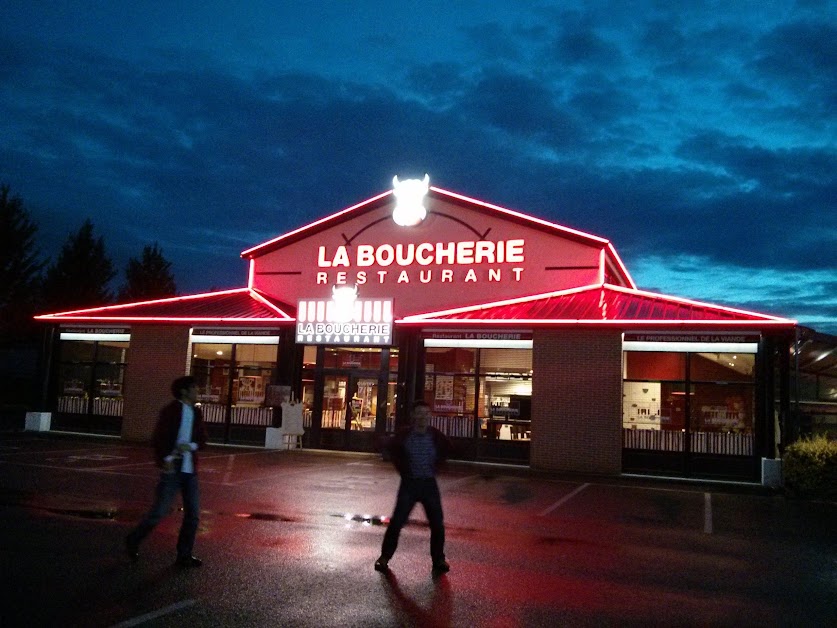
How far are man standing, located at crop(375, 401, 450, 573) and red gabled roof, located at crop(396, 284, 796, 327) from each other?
35.2 feet

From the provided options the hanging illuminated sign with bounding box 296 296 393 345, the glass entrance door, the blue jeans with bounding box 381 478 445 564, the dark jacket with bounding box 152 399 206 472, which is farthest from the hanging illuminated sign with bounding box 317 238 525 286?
the dark jacket with bounding box 152 399 206 472

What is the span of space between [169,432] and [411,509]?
8.36 ft

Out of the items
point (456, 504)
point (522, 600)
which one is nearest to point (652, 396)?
point (456, 504)

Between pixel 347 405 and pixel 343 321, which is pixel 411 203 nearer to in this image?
pixel 343 321

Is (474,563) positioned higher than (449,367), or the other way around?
(449,367)

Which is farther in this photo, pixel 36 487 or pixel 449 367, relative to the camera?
pixel 449 367

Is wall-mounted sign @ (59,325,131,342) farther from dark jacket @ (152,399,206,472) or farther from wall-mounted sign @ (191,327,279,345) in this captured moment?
dark jacket @ (152,399,206,472)

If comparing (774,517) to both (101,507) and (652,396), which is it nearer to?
(652,396)

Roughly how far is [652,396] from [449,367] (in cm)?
515

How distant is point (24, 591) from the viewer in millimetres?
6523

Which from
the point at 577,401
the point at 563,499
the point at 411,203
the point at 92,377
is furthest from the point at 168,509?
the point at 92,377

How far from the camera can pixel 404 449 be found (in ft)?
26.1

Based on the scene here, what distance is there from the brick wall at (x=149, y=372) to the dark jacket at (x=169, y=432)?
15.0m

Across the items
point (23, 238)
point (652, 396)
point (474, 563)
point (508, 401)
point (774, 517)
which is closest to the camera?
point (474, 563)
